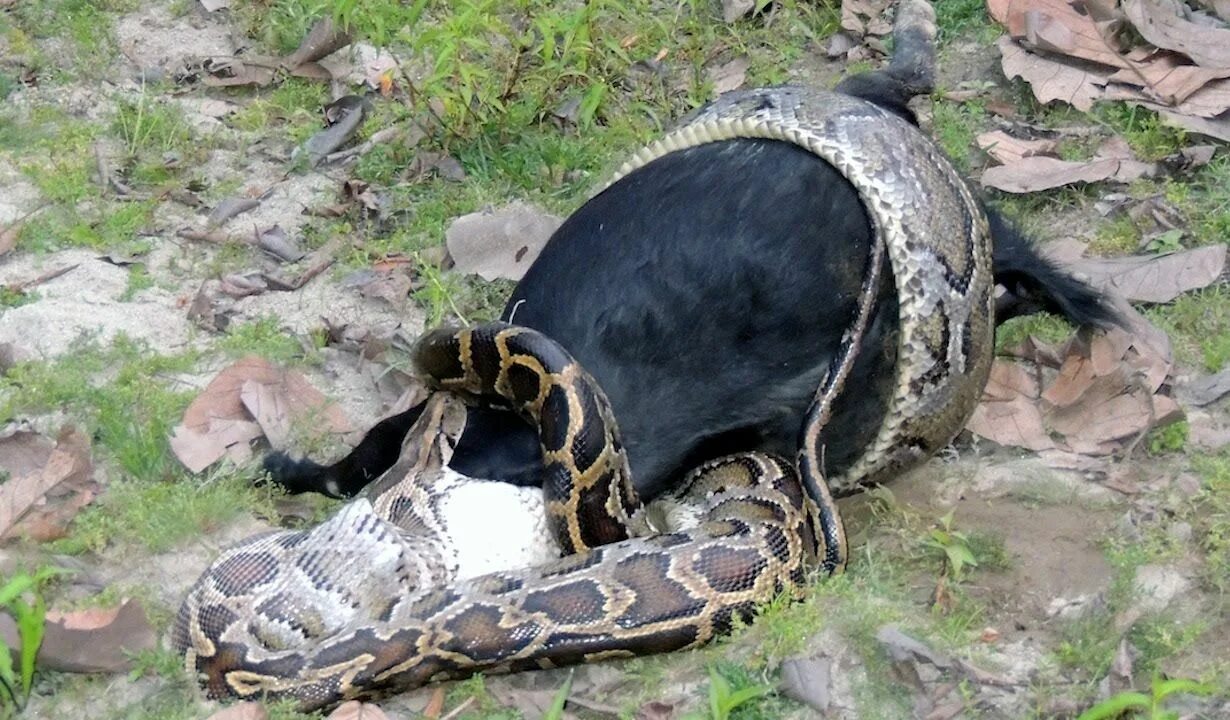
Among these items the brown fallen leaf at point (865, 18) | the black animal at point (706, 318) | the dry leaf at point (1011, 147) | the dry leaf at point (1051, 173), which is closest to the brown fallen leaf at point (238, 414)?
the black animal at point (706, 318)

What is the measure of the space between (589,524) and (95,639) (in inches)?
56.8

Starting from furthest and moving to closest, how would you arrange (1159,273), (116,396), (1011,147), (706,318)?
(1011,147) → (1159,273) → (116,396) → (706,318)

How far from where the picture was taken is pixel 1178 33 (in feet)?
22.0

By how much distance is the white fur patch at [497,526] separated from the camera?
449 centimetres

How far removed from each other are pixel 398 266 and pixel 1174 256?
10.2 feet

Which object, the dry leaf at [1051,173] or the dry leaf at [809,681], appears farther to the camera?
the dry leaf at [1051,173]

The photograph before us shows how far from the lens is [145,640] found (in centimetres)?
428

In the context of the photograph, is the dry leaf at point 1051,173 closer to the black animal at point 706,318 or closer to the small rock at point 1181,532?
the black animal at point 706,318

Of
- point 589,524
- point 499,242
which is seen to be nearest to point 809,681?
point 589,524

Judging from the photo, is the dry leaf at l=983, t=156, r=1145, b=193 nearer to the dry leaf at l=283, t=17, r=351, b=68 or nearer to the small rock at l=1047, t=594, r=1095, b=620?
the small rock at l=1047, t=594, r=1095, b=620

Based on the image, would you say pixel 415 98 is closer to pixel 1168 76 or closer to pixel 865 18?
pixel 865 18

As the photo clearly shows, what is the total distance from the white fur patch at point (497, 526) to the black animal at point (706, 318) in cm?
7

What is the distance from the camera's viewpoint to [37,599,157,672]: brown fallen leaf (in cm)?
416

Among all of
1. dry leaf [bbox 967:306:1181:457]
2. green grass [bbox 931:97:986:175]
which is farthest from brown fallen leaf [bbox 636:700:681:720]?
green grass [bbox 931:97:986:175]
